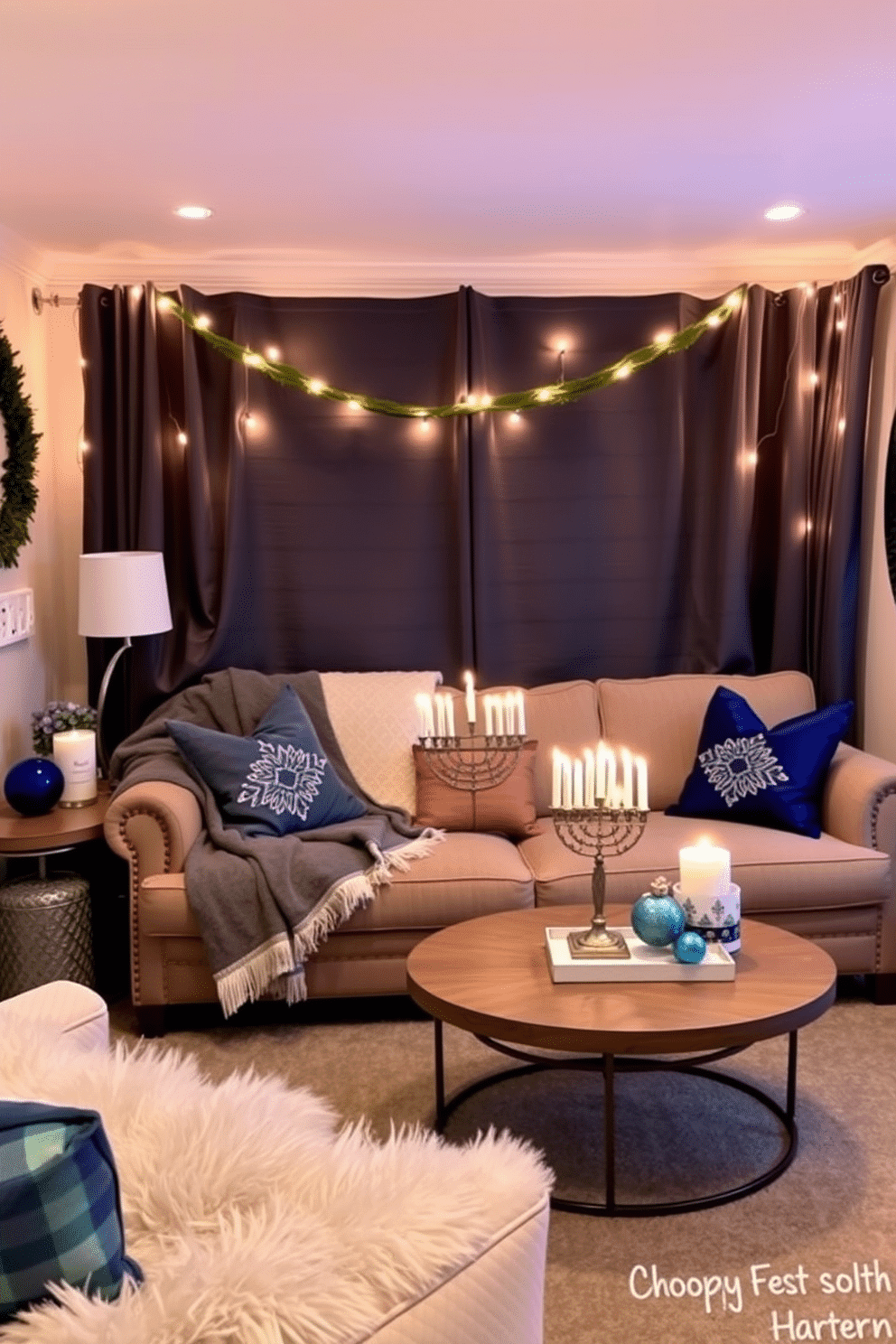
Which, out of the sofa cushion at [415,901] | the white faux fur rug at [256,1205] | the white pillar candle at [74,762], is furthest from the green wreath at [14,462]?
the white faux fur rug at [256,1205]

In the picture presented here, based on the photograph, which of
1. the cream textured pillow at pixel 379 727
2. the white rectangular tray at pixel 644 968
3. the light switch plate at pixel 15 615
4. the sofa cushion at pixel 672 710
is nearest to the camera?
the white rectangular tray at pixel 644 968

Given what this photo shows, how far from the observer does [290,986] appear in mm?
3670

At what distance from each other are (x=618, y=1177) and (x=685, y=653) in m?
2.40

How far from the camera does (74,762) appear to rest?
13.4 feet

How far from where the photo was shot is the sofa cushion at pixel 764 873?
3781 millimetres

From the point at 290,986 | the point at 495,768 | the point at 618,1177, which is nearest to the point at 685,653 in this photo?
the point at 495,768

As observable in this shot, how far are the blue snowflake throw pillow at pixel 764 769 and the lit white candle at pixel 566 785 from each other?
1427 mm

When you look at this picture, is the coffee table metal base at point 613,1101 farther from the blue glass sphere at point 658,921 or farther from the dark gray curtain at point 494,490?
the dark gray curtain at point 494,490

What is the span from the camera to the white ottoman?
210 cm

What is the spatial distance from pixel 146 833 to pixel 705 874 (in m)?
1.65

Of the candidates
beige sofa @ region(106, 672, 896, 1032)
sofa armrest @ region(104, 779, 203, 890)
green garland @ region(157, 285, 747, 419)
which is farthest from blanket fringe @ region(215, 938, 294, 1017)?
green garland @ region(157, 285, 747, 419)

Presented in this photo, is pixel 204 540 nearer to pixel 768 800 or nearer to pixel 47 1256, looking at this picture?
pixel 768 800

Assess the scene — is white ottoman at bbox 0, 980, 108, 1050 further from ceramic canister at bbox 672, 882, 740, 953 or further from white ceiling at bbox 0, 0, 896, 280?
white ceiling at bbox 0, 0, 896, 280

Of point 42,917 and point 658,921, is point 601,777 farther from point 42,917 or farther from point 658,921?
point 42,917
